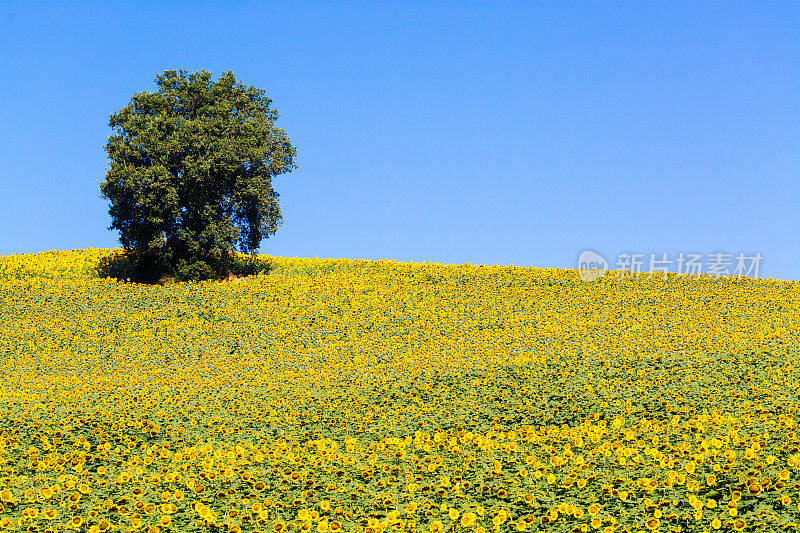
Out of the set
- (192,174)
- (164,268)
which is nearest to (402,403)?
(192,174)

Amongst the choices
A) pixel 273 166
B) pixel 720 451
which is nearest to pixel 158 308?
pixel 273 166

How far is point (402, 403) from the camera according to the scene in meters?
14.9

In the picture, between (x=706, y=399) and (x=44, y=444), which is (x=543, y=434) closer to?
(x=706, y=399)

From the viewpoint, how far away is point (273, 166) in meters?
32.2

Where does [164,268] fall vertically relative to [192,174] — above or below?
below

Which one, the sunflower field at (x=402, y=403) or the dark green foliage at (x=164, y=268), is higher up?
the dark green foliage at (x=164, y=268)

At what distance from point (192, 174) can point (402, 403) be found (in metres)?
18.5

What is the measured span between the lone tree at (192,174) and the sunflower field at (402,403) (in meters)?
2.36

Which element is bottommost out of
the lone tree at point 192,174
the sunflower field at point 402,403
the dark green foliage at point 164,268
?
the sunflower field at point 402,403

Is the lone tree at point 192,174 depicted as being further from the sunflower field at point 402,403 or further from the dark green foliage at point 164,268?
the sunflower field at point 402,403

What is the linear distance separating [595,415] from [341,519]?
7112mm

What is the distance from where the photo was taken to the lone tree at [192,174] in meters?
30.2

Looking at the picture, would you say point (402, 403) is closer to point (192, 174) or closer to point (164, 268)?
point (192, 174)

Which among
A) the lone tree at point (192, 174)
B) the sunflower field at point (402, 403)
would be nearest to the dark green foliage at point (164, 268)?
the lone tree at point (192, 174)
